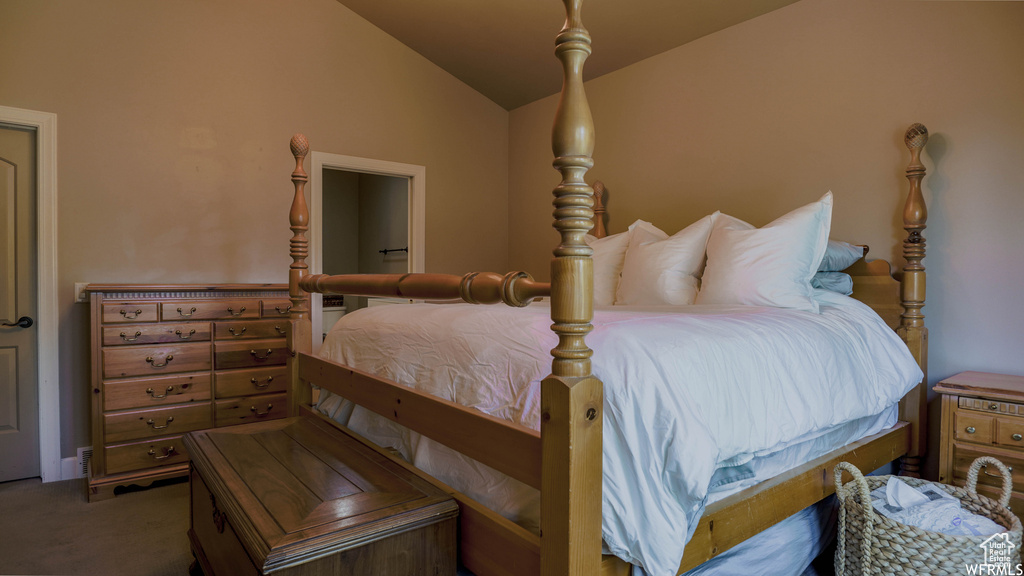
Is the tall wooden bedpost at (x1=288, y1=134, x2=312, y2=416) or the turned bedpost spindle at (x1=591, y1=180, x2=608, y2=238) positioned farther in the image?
the turned bedpost spindle at (x1=591, y1=180, x2=608, y2=238)

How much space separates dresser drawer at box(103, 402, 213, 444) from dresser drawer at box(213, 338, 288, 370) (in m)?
0.24

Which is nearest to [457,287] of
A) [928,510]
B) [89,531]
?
[928,510]

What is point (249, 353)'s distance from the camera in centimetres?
311

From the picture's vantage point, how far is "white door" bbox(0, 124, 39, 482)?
2.93m

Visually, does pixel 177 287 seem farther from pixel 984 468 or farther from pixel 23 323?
pixel 984 468

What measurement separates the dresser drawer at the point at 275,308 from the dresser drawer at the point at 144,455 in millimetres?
757

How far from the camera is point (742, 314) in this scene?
1.82 meters

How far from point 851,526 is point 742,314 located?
0.70 meters

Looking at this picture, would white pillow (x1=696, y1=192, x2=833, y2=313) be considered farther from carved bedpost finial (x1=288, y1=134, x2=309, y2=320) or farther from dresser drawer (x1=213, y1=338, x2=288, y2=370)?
dresser drawer (x1=213, y1=338, x2=288, y2=370)

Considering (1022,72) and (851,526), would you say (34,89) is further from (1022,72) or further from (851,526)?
(1022,72)

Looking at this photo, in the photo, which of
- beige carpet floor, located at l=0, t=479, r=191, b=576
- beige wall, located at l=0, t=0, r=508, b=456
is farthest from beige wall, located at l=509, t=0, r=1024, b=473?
beige carpet floor, located at l=0, t=479, r=191, b=576

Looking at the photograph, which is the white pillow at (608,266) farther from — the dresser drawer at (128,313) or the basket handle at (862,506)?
the dresser drawer at (128,313)

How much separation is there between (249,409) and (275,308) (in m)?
0.56

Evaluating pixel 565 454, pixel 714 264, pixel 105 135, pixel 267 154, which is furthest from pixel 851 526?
pixel 105 135
